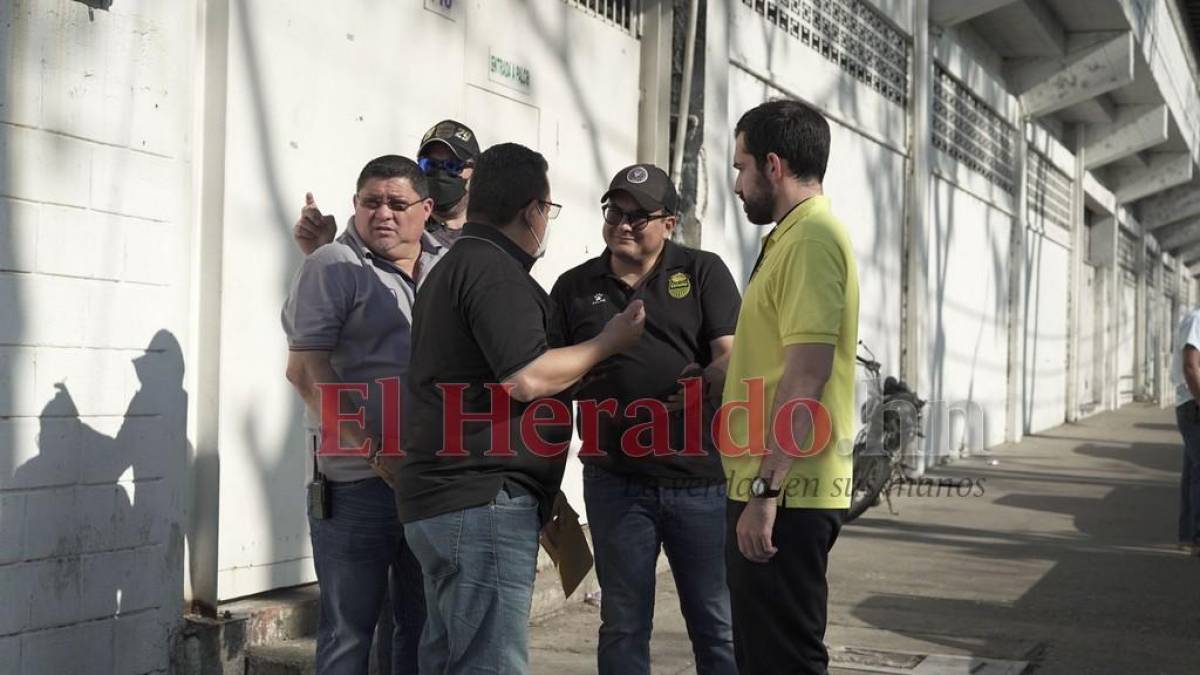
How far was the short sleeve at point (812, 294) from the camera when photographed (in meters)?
3.35

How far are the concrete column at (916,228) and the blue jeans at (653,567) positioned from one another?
939 cm

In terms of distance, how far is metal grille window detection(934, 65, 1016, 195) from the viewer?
1490 centimetres

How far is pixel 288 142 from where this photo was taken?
5551 millimetres

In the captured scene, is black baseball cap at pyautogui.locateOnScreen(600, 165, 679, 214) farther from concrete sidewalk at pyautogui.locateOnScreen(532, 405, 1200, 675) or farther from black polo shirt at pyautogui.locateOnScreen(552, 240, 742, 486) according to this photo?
concrete sidewalk at pyautogui.locateOnScreen(532, 405, 1200, 675)

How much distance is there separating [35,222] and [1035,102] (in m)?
16.7

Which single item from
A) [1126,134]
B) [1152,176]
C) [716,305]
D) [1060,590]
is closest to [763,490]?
[716,305]

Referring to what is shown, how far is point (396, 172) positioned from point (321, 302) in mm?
464

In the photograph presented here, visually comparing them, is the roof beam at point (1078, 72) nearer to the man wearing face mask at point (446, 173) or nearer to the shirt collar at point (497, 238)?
the man wearing face mask at point (446, 173)

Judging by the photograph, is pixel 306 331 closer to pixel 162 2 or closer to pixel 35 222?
pixel 35 222

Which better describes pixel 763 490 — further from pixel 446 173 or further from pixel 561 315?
pixel 446 173

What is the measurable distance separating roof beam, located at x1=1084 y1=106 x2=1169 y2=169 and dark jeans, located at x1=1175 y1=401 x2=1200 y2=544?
1482 cm

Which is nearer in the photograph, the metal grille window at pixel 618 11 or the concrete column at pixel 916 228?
the metal grille window at pixel 618 11

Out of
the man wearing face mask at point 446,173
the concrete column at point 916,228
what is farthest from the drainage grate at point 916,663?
the concrete column at point 916,228

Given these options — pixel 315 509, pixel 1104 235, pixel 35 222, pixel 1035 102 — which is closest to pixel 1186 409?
pixel 315 509
